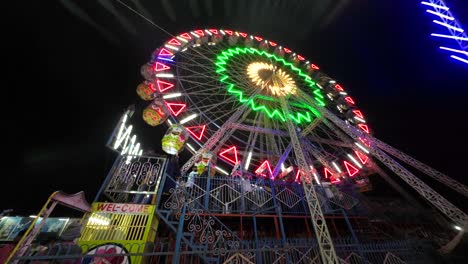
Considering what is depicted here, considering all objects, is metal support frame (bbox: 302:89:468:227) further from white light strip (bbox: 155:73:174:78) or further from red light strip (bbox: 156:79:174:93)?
white light strip (bbox: 155:73:174:78)

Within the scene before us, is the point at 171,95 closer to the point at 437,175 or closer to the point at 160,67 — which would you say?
the point at 160,67

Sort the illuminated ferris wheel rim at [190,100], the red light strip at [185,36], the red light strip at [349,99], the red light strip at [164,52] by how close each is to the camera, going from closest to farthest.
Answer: the illuminated ferris wheel rim at [190,100], the red light strip at [164,52], the red light strip at [185,36], the red light strip at [349,99]

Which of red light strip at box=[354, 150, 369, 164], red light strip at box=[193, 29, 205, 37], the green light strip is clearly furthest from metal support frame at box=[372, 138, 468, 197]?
red light strip at box=[193, 29, 205, 37]

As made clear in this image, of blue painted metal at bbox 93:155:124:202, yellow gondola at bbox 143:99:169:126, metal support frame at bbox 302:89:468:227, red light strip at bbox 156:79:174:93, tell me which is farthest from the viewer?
red light strip at bbox 156:79:174:93

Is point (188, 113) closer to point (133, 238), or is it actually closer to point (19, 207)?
point (133, 238)

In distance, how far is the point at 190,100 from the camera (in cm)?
1526

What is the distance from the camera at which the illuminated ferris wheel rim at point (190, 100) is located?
44.9ft

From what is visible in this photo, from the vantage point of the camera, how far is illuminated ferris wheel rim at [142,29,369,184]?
13680 mm

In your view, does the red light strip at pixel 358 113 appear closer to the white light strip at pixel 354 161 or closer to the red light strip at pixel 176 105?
the white light strip at pixel 354 161

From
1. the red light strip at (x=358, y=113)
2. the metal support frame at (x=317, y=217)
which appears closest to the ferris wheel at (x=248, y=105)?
the red light strip at (x=358, y=113)

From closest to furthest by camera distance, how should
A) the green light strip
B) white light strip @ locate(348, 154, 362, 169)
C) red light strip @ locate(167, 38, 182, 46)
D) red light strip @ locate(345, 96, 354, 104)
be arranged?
red light strip @ locate(167, 38, 182, 46) < white light strip @ locate(348, 154, 362, 169) < the green light strip < red light strip @ locate(345, 96, 354, 104)

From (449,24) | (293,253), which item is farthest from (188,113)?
(449,24)

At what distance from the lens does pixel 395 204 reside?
12406 millimetres

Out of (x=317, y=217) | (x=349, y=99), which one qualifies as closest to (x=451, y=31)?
(x=349, y=99)
